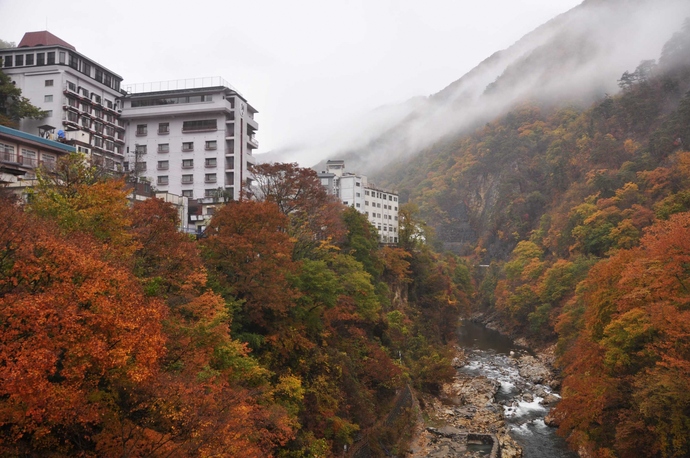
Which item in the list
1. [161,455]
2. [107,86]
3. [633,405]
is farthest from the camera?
[107,86]

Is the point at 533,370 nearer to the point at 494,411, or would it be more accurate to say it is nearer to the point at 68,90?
the point at 494,411

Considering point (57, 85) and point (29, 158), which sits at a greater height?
point (57, 85)

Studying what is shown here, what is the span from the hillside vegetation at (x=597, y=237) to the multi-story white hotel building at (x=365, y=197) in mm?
19316

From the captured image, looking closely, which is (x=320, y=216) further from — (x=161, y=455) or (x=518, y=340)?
(x=518, y=340)

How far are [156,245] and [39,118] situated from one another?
3336cm

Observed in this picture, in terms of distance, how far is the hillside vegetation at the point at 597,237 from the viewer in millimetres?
23703

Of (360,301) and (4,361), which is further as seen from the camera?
(360,301)

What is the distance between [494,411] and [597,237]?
92.3 feet

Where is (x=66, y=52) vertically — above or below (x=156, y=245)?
above

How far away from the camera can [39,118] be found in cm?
4597

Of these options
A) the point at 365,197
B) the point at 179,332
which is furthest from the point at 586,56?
the point at 179,332

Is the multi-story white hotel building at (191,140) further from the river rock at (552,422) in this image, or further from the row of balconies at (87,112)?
the river rock at (552,422)

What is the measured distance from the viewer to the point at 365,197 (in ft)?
242

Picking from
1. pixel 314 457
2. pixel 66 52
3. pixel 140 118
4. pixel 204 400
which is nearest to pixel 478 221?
pixel 140 118
